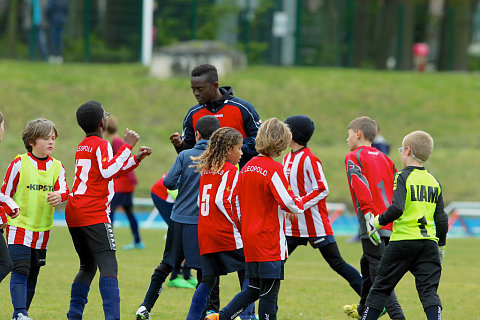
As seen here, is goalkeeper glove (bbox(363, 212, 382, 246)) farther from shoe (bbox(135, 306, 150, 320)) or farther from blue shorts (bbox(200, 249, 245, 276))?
shoe (bbox(135, 306, 150, 320))

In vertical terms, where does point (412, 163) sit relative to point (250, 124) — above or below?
below

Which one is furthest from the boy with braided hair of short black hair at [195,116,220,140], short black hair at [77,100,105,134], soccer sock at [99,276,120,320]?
short black hair at [77,100,105,134]

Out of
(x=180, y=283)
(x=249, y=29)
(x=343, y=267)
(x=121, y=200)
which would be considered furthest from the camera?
(x=249, y=29)

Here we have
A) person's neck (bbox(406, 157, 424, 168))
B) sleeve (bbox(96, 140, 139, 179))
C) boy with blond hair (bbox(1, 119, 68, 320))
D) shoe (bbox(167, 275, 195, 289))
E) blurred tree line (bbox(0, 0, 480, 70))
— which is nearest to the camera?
person's neck (bbox(406, 157, 424, 168))

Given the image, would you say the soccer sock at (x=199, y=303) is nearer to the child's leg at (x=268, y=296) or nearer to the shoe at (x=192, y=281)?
the child's leg at (x=268, y=296)

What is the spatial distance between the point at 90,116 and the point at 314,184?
2.27 metres

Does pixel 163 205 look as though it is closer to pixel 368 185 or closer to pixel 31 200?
pixel 31 200

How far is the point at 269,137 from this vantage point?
21.0 ft

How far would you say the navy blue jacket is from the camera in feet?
22.5

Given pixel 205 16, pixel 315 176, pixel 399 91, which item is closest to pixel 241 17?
pixel 205 16

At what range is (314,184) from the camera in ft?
25.0

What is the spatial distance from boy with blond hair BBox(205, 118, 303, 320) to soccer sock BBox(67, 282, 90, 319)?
1.16 metres

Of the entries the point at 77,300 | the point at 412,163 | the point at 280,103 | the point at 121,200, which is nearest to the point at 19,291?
the point at 77,300

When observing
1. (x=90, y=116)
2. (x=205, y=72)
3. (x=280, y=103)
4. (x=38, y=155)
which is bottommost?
(x=280, y=103)
